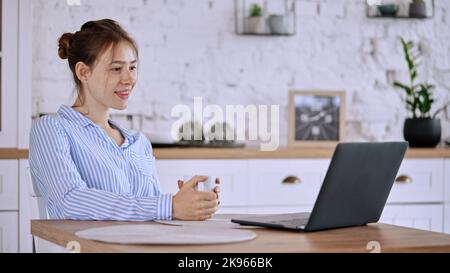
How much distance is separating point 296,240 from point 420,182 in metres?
2.82

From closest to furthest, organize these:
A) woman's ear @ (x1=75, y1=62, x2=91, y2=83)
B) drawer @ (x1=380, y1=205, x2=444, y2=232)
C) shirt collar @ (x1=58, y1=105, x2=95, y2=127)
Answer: shirt collar @ (x1=58, y1=105, x2=95, y2=127), woman's ear @ (x1=75, y1=62, x2=91, y2=83), drawer @ (x1=380, y1=205, x2=444, y2=232)

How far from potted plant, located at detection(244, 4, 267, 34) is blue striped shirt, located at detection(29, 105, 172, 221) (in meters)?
2.21

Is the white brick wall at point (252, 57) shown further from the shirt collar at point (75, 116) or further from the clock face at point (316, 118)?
the shirt collar at point (75, 116)

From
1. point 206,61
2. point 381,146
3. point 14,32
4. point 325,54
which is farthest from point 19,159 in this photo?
point 381,146

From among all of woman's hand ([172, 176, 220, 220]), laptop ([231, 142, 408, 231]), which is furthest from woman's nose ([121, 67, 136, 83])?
laptop ([231, 142, 408, 231])

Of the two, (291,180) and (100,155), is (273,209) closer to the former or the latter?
(291,180)

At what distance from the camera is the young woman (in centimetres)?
239

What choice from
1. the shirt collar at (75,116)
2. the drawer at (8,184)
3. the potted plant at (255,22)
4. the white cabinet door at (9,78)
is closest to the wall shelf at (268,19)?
the potted plant at (255,22)

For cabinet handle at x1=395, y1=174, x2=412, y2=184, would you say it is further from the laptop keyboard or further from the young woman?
the laptop keyboard

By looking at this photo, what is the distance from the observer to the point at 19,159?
418 centimetres

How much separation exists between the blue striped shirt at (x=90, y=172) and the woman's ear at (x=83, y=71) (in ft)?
0.43

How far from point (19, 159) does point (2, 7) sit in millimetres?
758

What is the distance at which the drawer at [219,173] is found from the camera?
4.34m

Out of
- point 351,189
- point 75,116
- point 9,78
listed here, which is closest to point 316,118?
point 9,78
